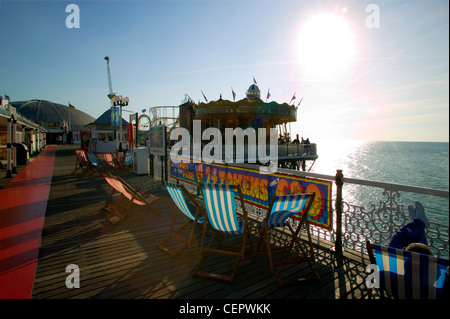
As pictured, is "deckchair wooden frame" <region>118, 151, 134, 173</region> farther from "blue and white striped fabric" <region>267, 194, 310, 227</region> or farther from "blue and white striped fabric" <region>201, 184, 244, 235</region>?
"blue and white striped fabric" <region>267, 194, 310, 227</region>

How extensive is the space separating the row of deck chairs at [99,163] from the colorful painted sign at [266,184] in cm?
609

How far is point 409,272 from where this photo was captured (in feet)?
6.40

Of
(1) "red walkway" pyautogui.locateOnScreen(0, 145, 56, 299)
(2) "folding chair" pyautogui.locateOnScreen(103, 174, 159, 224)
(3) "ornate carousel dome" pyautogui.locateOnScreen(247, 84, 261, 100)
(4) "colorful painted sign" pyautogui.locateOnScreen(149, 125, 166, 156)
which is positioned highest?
(3) "ornate carousel dome" pyautogui.locateOnScreen(247, 84, 261, 100)

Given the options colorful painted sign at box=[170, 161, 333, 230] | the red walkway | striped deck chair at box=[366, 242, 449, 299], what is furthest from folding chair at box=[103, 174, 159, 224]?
striped deck chair at box=[366, 242, 449, 299]

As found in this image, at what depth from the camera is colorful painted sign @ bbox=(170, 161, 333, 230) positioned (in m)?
3.97

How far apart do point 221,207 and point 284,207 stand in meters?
0.83

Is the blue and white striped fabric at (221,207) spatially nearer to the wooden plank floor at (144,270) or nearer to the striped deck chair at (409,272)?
the wooden plank floor at (144,270)

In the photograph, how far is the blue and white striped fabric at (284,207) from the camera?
9.99 ft

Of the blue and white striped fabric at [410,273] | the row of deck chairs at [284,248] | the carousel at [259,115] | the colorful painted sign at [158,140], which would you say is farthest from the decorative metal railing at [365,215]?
the carousel at [259,115]

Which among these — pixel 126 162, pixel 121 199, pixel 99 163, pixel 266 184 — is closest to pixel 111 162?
pixel 99 163

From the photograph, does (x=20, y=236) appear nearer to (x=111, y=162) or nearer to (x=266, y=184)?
(x=266, y=184)

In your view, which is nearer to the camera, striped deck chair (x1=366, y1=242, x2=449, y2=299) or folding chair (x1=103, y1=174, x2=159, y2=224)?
striped deck chair (x1=366, y1=242, x2=449, y2=299)

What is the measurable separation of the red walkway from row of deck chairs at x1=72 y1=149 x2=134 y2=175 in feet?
10.0
